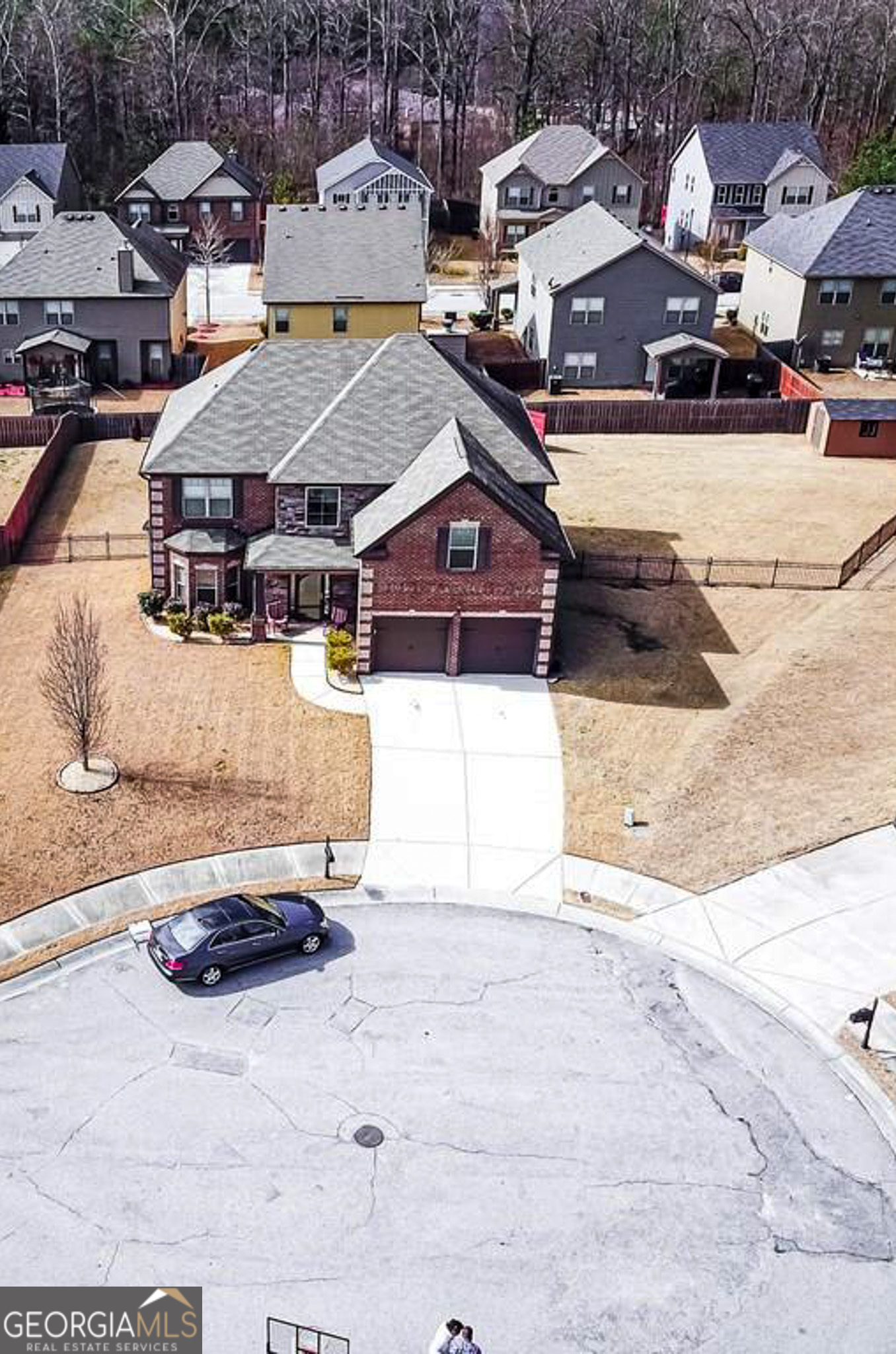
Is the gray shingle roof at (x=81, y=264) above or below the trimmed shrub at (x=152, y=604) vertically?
above

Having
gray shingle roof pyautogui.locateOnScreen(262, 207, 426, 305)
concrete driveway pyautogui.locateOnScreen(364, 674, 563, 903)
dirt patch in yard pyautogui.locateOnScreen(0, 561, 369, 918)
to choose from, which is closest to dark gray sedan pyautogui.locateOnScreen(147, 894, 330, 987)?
concrete driveway pyautogui.locateOnScreen(364, 674, 563, 903)

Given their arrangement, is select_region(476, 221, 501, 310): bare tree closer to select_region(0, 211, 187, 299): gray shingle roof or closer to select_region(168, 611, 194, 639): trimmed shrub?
select_region(0, 211, 187, 299): gray shingle roof

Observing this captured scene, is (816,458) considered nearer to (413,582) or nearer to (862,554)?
(862,554)

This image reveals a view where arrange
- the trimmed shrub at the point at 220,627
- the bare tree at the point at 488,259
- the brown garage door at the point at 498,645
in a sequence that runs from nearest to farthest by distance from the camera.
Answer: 1. the brown garage door at the point at 498,645
2. the trimmed shrub at the point at 220,627
3. the bare tree at the point at 488,259

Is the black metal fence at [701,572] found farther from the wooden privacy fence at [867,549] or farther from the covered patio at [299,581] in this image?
the covered patio at [299,581]

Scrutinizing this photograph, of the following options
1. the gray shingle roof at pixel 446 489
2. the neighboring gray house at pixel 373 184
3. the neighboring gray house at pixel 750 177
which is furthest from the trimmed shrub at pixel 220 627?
the neighboring gray house at pixel 750 177

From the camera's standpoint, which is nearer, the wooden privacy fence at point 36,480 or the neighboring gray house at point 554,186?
the wooden privacy fence at point 36,480
